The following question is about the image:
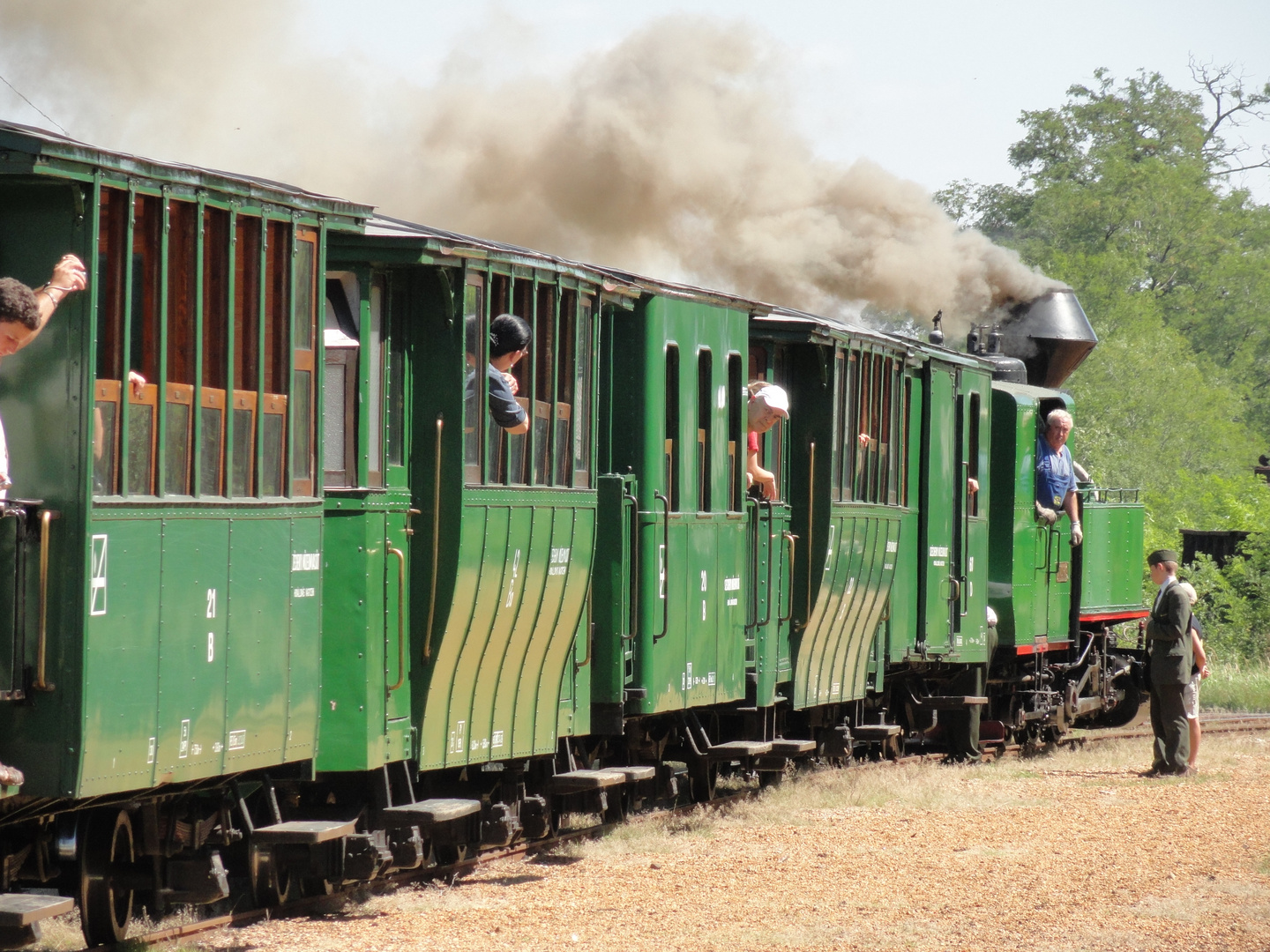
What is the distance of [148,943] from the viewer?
24.2ft

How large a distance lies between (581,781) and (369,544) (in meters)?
2.55

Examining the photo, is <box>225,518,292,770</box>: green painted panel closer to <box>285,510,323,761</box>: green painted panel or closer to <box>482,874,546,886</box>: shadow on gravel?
<box>285,510,323,761</box>: green painted panel

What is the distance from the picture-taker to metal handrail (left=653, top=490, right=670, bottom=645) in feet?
33.8

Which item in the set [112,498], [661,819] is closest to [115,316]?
[112,498]

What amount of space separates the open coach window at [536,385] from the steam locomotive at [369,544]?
0.02 m

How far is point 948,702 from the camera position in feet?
51.5

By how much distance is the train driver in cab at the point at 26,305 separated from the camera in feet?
17.9

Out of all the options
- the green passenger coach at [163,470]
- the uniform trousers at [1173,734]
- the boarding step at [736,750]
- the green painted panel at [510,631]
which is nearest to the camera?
the green passenger coach at [163,470]

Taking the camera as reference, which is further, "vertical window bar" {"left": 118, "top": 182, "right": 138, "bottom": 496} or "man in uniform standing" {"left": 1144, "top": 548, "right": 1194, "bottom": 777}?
"man in uniform standing" {"left": 1144, "top": 548, "right": 1194, "bottom": 777}

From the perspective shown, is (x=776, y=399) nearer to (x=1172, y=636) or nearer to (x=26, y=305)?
(x=1172, y=636)

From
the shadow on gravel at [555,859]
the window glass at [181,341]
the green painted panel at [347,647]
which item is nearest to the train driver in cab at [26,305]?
the window glass at [181,341]

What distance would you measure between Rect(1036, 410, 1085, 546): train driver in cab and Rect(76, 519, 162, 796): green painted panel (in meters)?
12.7

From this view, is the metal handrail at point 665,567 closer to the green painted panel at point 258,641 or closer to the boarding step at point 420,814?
the boarding step at point 420,814

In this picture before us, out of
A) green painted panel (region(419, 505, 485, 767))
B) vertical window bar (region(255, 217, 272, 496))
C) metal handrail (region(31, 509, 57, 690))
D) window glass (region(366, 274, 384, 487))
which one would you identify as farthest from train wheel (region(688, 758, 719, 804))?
metal handrail (region(31, 509, 57, 690))
